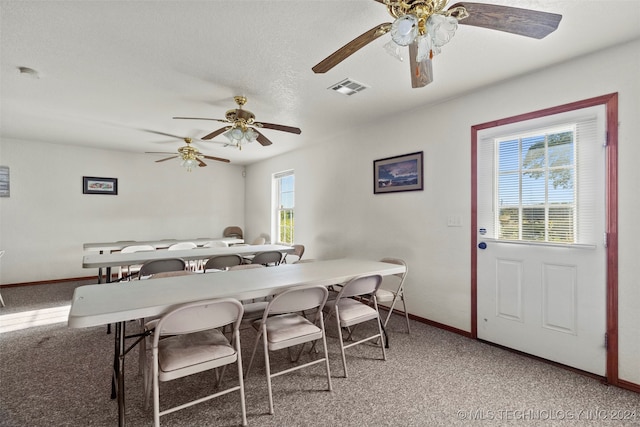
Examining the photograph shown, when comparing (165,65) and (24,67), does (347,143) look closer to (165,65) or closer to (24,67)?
(165,65)

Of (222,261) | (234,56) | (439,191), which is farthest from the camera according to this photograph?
(222,261)

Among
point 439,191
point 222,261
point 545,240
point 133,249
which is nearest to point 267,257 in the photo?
point 222,261

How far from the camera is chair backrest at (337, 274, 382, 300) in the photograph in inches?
92.0

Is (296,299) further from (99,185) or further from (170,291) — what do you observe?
(99,185)

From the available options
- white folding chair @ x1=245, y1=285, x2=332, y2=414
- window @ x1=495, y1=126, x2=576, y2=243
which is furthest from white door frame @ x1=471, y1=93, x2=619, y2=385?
white folding chair @ x1=245, y1=285, x2=332, y2=414

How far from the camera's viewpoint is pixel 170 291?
6.24 feet

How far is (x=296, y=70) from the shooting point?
8.65ft

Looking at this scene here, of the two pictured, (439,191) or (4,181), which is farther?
(4,181)

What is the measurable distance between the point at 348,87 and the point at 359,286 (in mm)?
1986

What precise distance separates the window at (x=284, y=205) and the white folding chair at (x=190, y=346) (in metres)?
4.17

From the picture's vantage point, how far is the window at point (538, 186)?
248 cm

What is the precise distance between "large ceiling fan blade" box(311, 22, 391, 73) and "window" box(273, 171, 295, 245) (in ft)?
13.7

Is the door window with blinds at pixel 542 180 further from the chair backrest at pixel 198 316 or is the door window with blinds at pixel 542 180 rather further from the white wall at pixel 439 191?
the chair backrest at pixel 198 316

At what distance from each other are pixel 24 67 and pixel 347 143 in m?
3.63
